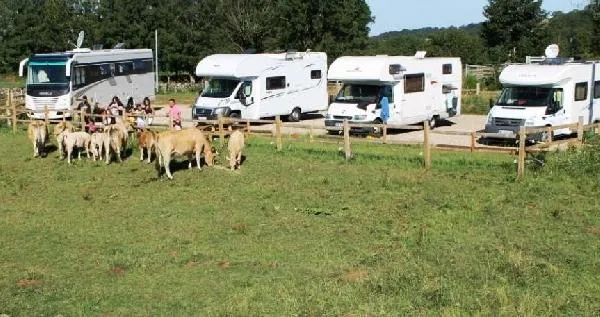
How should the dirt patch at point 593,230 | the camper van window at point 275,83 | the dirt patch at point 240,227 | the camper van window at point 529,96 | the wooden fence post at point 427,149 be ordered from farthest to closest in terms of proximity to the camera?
the camper van window at point 275,83 < the camper van window at point 529,96 < the wooden fence post at point 427,149 < the dirt patch at point 240,227 < the dirt patch at point 593,230

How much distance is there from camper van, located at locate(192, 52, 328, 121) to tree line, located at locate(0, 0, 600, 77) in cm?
1783

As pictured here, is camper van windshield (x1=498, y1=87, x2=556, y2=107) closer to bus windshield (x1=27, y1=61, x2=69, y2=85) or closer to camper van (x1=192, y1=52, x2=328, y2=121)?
camper van (x1=192, y1=52, x2=328, y2=121)

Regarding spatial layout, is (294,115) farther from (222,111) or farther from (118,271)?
(118,271)

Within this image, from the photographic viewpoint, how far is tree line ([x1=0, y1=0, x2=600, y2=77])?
4441 cm

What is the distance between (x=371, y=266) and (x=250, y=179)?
20.4 ft

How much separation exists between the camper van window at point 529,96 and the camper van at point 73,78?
14902mm

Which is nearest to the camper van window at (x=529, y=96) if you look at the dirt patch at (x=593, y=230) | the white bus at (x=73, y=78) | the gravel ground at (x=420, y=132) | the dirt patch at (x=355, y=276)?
the gravel ground at (x=420, y=132)

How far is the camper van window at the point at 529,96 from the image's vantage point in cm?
1931

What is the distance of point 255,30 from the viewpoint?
164ft

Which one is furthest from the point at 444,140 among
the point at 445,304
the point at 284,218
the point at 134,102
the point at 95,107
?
the point at 134,102

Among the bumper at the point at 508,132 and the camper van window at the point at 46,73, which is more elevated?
the camper van window at the point at 46,73

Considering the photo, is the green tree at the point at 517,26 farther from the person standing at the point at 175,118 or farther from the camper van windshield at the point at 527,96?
the person standing at the point at 175,118

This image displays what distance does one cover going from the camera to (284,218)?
12.4 meters

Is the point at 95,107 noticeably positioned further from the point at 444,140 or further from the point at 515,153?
the point at 515,153
